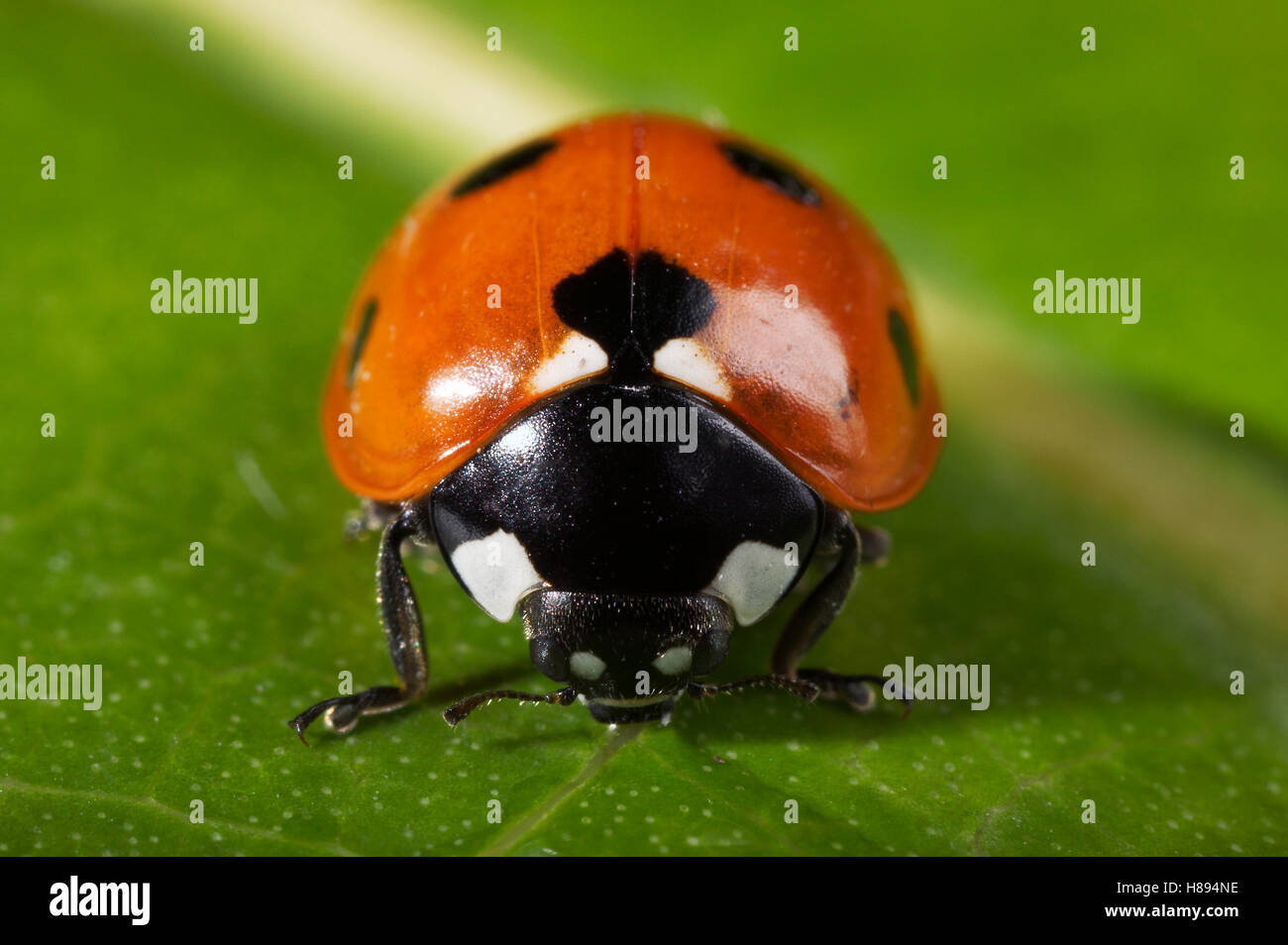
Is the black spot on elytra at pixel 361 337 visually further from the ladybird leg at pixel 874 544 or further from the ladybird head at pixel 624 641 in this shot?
the ladybird leg at pixel 874 544

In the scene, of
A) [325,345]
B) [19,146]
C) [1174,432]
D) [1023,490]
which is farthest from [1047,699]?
[19,146]

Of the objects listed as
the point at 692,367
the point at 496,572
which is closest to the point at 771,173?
the point at 692,367

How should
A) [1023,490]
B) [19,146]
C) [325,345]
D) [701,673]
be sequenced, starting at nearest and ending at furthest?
[701,673] < [1023,490] < [325,345] < [19,146]

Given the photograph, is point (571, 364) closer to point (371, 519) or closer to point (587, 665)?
point (587, 665)

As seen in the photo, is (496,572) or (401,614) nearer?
(496,572)

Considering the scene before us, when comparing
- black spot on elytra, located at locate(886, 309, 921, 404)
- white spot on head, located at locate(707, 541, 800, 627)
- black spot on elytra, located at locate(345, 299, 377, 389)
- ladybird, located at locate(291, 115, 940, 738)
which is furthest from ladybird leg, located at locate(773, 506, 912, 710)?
black spot on elytra, located at locate(345, 299, 377, 389)

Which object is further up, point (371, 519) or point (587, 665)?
point (371, 519)
